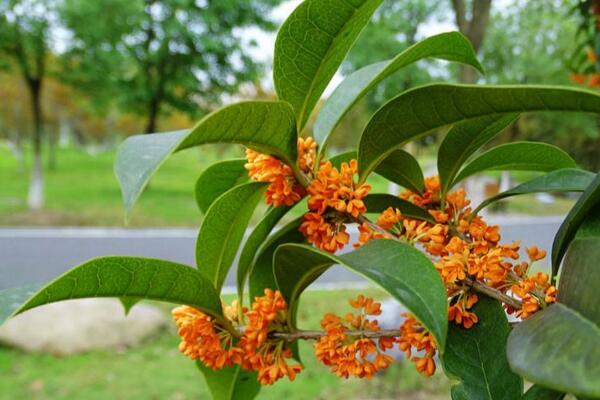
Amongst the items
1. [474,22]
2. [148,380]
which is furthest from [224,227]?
[148,380]

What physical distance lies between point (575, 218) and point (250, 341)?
0.35 metres

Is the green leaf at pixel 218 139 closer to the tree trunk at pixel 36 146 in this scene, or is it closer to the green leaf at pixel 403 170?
the green leaf at pixel 403 170

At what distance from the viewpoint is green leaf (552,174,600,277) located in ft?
1.59

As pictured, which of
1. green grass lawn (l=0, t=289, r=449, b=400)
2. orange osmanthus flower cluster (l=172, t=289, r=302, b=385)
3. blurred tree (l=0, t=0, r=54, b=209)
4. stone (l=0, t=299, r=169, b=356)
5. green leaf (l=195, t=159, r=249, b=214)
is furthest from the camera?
blurred tree (l=0, t=0, r=54, b=209)

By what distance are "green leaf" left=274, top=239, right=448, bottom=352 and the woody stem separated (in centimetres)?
8

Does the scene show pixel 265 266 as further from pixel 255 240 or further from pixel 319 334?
pixel 319 334

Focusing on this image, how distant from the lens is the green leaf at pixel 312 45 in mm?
574

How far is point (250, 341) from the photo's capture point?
650 mm

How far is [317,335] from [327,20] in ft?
1.09

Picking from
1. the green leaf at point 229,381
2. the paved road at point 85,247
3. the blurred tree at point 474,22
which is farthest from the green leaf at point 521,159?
the paved road at point 85,247

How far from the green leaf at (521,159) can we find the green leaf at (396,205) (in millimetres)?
56

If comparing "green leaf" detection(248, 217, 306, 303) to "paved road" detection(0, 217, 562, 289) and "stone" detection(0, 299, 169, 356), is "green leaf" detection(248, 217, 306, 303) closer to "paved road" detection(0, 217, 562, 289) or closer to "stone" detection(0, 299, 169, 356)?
"stone" detection(0, 299, 169, 356)

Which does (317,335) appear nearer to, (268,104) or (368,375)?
(368,375)

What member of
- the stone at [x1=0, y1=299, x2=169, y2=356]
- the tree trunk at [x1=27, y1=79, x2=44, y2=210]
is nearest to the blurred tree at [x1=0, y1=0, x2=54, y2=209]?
the tree trunk at [x1=27, y1=79, x2=44, y2=210]
